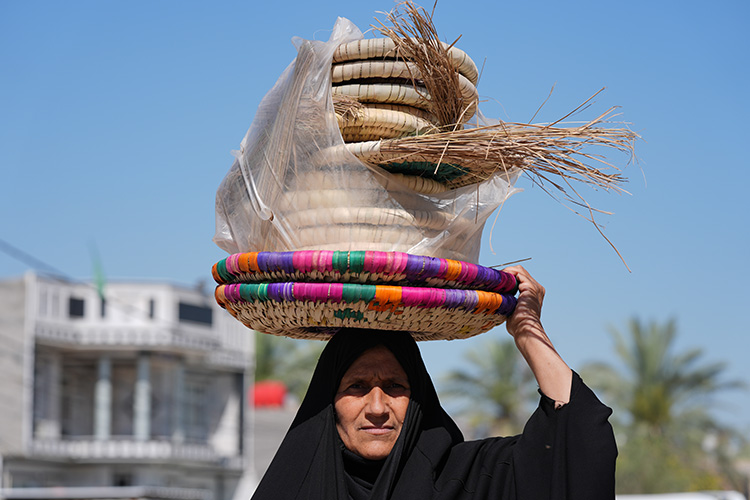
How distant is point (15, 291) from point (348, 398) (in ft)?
83.9

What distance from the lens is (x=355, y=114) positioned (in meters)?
2.85

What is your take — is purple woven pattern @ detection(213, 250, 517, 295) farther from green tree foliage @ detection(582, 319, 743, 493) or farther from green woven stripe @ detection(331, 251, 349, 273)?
green tree foliage @ detection(582, 319, 743, 493)

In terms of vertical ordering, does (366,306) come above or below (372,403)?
above

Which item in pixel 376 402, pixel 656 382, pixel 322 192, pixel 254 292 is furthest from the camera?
pixel 656 382

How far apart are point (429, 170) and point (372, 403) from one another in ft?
2.26

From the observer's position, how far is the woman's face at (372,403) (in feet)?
9.52

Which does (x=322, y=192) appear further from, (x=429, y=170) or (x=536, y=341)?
(x=536, y=341)

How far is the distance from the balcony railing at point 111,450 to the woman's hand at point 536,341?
2625 cm

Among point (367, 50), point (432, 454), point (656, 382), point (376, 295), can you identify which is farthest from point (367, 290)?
point (656, 382)

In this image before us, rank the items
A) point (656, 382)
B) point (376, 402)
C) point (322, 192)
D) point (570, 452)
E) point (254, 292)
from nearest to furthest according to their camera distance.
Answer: point (570, 452) < point (254, 292) < point (322, 192) < point (376, 402) < point (656, 382)

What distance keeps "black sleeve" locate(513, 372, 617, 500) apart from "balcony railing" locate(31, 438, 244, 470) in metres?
26.4

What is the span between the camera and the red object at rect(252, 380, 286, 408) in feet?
109

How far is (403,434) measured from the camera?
2879 millimetres

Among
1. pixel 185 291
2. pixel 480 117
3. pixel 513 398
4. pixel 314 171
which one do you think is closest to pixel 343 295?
pixel 314 171
